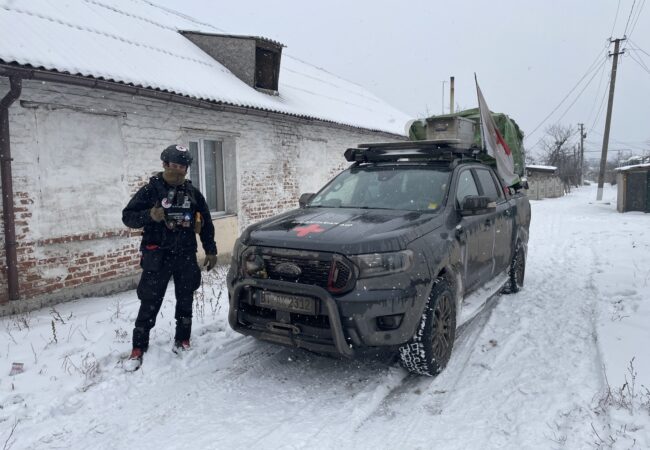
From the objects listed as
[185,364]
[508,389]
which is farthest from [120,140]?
[508,389]

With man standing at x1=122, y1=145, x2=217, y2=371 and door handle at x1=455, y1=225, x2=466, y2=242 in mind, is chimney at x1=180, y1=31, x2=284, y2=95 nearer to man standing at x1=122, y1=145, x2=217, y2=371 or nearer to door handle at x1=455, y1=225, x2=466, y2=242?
man standing at x1=122, y1=145, x2=217, y2=371

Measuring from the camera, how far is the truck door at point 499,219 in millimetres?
5059

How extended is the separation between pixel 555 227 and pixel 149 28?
12027mm

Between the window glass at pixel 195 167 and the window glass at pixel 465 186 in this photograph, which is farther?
the window glass at pixel 195 167

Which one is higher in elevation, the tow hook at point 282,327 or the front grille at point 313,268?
the front grille at point 313,268

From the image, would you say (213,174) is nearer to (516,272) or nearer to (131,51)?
(131,51)

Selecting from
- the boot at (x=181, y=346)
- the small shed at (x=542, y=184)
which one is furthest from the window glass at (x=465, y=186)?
the small shed at (x=542, y=184)

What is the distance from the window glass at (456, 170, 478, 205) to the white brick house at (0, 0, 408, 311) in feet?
14.6

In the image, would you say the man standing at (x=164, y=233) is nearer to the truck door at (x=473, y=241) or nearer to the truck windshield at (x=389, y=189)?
the truck windshield at (x=389, y=189)

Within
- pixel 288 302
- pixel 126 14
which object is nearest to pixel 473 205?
pixel 288 302

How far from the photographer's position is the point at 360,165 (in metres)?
5.02

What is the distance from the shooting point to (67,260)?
18.8 feet

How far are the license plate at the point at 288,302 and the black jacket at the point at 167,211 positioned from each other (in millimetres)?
986

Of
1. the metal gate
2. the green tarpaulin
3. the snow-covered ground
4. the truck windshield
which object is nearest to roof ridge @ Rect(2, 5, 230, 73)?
the snow-covered ground
